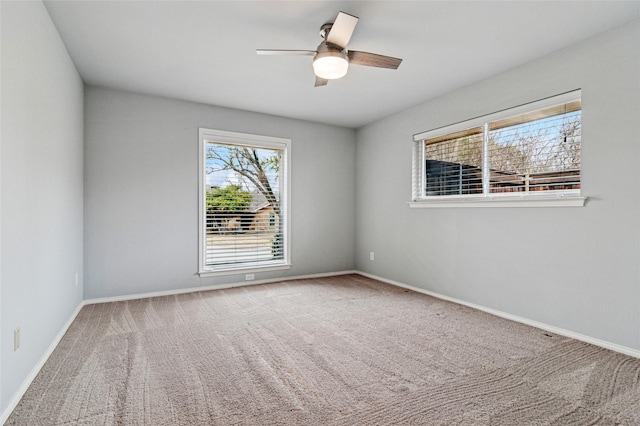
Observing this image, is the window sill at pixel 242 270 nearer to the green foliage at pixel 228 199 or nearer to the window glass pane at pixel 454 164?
the green foliage at pixel 228 199

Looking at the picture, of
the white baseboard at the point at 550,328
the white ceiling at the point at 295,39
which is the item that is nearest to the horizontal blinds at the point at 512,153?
the white ceiling at the point at 295,39

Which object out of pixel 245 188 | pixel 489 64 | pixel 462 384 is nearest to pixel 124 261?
pixel 245 188

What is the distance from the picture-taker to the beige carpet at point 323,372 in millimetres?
1706

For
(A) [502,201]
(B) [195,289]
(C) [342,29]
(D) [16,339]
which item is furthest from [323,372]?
(B) [195,289]

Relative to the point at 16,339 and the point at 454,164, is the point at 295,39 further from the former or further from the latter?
the point at 16,339

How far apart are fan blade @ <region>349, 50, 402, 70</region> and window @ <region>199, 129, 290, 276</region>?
2361 mm

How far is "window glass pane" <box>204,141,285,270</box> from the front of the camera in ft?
14.3

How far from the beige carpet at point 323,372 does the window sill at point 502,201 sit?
44.2 inches

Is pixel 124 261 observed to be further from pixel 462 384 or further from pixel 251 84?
pixel 462 384

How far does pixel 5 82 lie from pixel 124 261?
254 centimetres

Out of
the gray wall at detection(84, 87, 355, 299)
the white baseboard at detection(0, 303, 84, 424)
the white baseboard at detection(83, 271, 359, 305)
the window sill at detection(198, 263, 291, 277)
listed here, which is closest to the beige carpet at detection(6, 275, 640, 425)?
the white baseboard at detection(0, 303, 84, 424)

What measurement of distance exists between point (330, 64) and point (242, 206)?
2.62 m

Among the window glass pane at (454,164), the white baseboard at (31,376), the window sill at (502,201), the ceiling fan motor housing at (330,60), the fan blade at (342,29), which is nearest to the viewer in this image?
the white baseboard at (31,376)

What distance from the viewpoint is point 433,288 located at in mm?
4031
